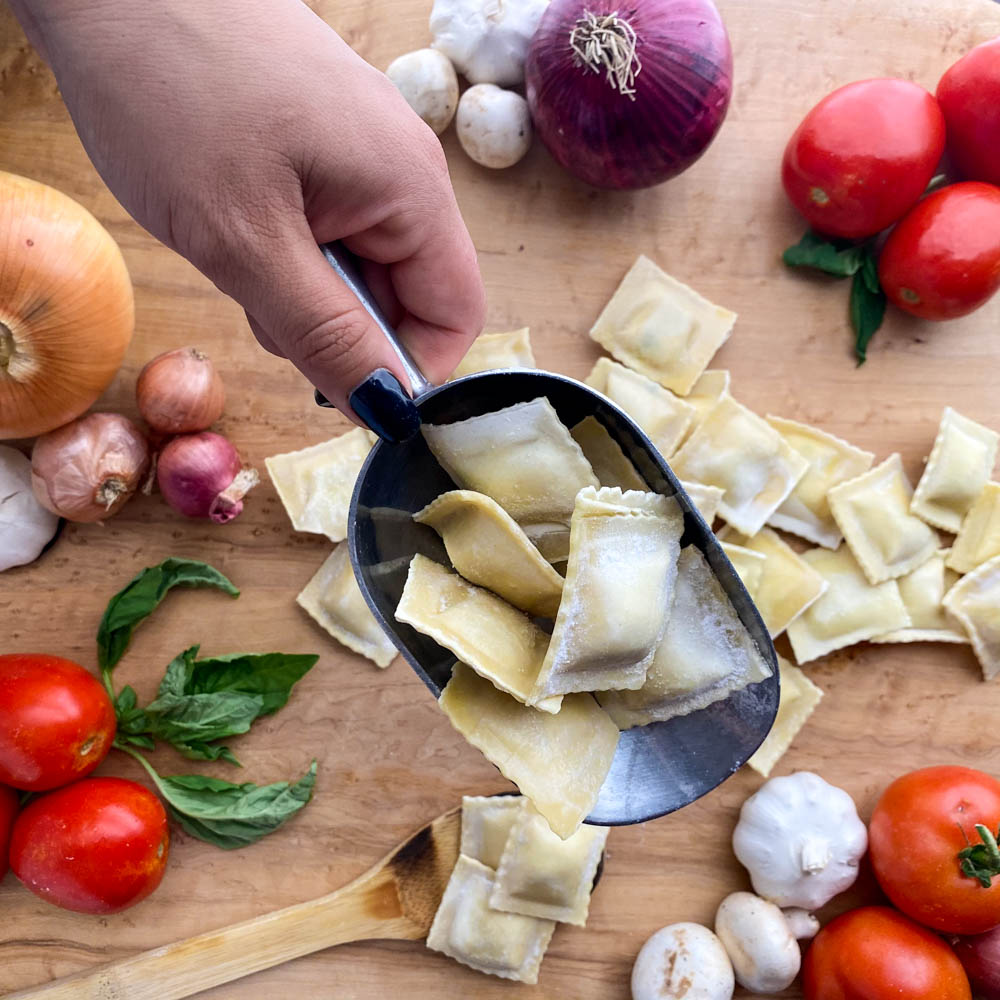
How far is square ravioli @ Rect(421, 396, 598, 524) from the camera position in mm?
1598

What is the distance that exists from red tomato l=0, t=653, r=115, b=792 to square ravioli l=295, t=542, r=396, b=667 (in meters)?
0.54

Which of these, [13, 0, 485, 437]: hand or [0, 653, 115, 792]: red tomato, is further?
[0, 653, 115, 792]: red tomato

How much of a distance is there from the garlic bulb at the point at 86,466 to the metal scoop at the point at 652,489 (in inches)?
32.0

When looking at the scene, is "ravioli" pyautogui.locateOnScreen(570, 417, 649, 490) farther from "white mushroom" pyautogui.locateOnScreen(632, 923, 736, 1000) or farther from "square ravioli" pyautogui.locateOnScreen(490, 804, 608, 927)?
"white mushroom" pyautogui.locateOnScreen(632, 923, 736, 1000)

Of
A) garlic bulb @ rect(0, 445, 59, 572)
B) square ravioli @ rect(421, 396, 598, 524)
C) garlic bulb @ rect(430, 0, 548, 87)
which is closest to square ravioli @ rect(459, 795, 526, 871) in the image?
square ravioli @ rect(421, 396, 598, 524)

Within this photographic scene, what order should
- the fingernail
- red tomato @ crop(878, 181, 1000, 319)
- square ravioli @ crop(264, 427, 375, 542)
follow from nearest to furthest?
the fingernail, red tomato @ crop(878, 181, 1000, 319), square ravioli @ crop(264, 427, 375, 542)

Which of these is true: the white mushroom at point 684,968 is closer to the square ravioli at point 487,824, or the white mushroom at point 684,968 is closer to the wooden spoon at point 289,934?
the square ravioli at point 487,824

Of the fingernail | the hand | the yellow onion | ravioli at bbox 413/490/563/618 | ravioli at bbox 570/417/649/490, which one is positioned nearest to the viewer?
the hand

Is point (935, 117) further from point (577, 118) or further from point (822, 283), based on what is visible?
point (577, 118)

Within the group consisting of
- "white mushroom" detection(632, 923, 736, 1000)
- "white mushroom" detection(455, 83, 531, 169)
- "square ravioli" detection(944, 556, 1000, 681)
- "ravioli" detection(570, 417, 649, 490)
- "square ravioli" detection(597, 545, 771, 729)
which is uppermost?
"white mushroom" detection(455, 83, 531, 169)

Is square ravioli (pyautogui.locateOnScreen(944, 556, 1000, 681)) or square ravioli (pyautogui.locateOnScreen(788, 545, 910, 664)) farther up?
square ravioli (pyautogui.locateOnScreen(944, 556, 1000, 681))

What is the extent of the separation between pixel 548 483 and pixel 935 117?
140cm

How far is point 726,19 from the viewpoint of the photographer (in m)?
2.29

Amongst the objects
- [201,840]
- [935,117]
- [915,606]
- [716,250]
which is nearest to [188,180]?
[716,250]
